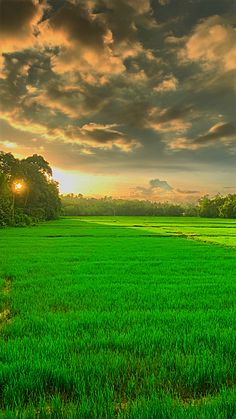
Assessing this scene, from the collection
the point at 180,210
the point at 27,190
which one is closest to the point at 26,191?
the point at 27,190

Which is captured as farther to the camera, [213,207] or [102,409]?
[213,207]

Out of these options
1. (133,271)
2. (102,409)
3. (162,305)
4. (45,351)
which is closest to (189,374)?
(102,409)

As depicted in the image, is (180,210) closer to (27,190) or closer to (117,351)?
(27,190)

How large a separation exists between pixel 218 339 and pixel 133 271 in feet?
26.0

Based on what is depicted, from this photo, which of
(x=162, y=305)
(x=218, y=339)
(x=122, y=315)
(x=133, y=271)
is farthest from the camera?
(x=133, y=271)

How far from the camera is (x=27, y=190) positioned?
220ft

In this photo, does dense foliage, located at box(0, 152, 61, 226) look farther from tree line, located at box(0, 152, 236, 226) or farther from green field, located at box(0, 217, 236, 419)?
green field, located at box(0, 217, 236, 419)

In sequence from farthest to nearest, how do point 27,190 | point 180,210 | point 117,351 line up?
point 180,210 < point 27,190 < point 117,351

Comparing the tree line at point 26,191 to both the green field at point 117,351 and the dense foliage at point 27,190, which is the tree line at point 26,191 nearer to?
the dense foliage at point 27,190

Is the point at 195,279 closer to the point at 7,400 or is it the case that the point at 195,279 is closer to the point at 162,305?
the point at 162,305

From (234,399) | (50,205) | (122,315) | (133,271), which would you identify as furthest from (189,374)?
(50,205)

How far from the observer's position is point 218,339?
5.32 meters

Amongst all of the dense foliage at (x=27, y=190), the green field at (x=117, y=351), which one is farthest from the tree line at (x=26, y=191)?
the green field at (x=117, y=351)

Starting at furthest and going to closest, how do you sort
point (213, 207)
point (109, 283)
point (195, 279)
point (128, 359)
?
point (213, 207), point (195, 279), point (109, 283), point (128, 359)
